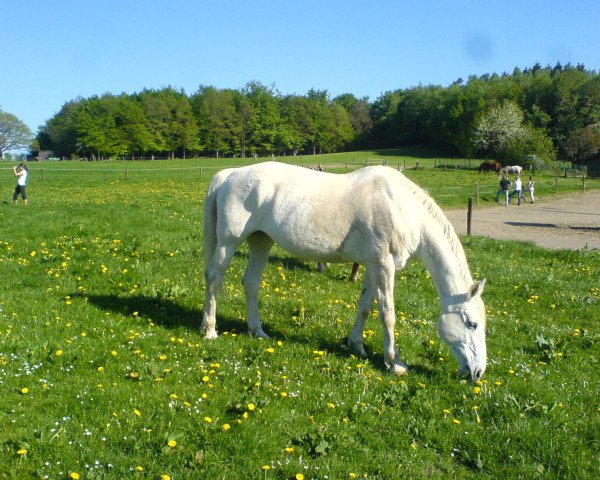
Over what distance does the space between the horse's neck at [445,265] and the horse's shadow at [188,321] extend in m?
1.04

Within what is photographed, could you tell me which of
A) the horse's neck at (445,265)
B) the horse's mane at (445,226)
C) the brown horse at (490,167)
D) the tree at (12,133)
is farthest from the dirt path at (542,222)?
the tree at (12,133)

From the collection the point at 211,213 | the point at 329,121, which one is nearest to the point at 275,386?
the point at 211,213

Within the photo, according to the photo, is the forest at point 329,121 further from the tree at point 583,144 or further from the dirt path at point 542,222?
the dirt path at point 542,222

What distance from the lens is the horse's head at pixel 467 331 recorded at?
647 centimetres

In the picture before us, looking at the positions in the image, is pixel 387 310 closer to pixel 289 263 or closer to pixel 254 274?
pixel 254 274

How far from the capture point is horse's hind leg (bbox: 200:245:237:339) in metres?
7.65

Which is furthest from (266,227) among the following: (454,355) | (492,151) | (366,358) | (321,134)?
(321,134)

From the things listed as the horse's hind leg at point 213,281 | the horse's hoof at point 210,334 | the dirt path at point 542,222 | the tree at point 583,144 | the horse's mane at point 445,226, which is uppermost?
the tree at point 583,144

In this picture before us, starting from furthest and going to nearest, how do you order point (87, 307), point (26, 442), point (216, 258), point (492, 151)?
1. point (492, 151)
2. point (87, 307)
3. point (216, 258)
4. point (26, 442)

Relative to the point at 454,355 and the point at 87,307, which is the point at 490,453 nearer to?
the point at 454,355

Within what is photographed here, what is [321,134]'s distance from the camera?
133625 mm

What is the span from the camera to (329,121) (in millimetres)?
134125

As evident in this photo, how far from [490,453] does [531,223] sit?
23514 millimetres

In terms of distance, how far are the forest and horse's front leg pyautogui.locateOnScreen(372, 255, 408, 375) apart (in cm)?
7473
